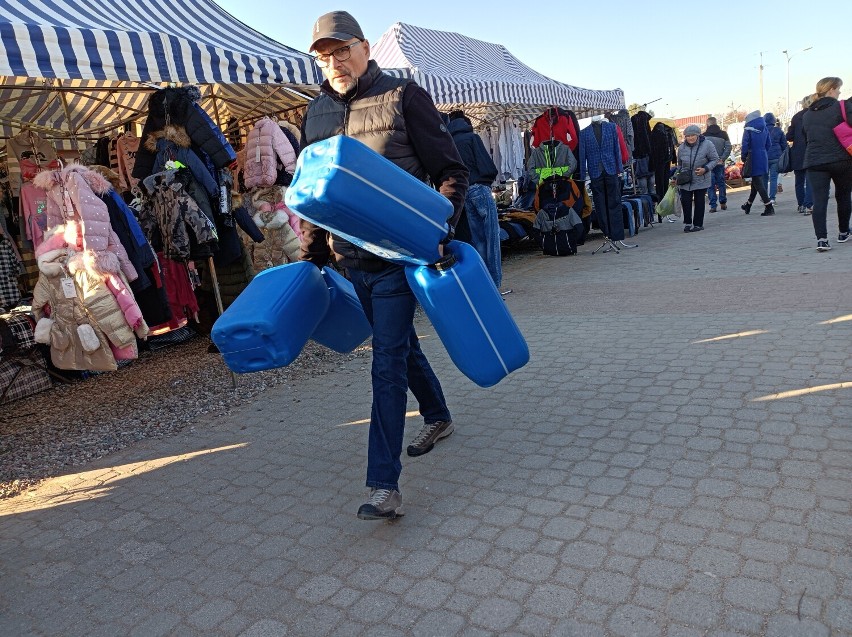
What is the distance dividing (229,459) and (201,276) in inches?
131

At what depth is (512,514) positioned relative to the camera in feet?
8.98

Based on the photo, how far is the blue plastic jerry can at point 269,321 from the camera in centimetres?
284

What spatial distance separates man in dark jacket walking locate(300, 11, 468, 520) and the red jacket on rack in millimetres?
7485

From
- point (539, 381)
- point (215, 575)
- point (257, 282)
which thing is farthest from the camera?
point (539, 381)

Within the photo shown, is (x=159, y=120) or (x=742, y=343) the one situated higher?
(x=159, y=120)

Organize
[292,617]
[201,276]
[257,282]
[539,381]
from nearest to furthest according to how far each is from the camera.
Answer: [292,617], [257,282], [539,381], [201,276]

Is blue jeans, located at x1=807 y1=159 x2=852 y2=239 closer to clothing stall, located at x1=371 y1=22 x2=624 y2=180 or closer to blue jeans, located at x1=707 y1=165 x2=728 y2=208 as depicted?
clothing stall, located at x1=371 y1=22 x2=624 y2=180

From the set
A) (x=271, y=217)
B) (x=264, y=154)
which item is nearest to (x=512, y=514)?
(x=271, y=217)

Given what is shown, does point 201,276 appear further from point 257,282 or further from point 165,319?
point 257,282

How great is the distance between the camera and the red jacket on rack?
982 cm

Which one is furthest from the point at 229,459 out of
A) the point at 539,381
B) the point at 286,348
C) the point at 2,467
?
the point at 539,381

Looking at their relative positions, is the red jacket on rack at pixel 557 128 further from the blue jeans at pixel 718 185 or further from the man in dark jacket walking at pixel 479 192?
the blue jeans at pixel 718 185

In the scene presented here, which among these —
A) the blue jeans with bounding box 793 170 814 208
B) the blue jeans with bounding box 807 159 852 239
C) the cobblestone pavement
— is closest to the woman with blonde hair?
the blue jeans with bounding box 807 159 852 239

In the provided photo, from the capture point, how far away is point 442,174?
2826 mm
